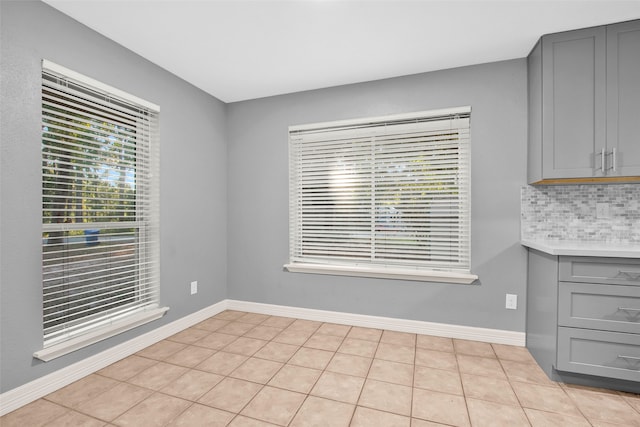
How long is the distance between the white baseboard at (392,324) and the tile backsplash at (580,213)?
87 centimetres

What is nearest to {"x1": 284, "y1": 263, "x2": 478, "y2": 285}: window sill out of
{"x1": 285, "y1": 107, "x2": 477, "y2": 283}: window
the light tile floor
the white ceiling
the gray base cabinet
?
{"x1": 285, "y1": 107, "x2": 477, "y2": 283}: window

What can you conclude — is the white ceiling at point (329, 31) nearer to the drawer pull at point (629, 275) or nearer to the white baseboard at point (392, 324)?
the drawer pull at point (629, 275)

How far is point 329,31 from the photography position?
216cm

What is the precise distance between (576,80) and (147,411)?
11.4 ft

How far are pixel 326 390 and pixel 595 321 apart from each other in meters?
1.73

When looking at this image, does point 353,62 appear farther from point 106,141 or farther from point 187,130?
point 106,141

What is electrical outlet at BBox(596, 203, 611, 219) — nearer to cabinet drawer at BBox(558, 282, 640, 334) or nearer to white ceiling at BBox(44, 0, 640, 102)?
cabinet drawer at BBox(558, 282, 640, 334)

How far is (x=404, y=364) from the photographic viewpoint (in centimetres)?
224

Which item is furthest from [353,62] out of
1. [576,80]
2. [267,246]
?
[267,246]

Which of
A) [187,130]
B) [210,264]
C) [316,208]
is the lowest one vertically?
[210,264]

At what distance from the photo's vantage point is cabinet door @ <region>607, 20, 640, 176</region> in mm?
2016

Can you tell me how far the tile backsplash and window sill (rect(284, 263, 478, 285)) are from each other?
2.07 ft

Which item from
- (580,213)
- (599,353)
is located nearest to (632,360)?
(599,353)

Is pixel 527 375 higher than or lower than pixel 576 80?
lower
